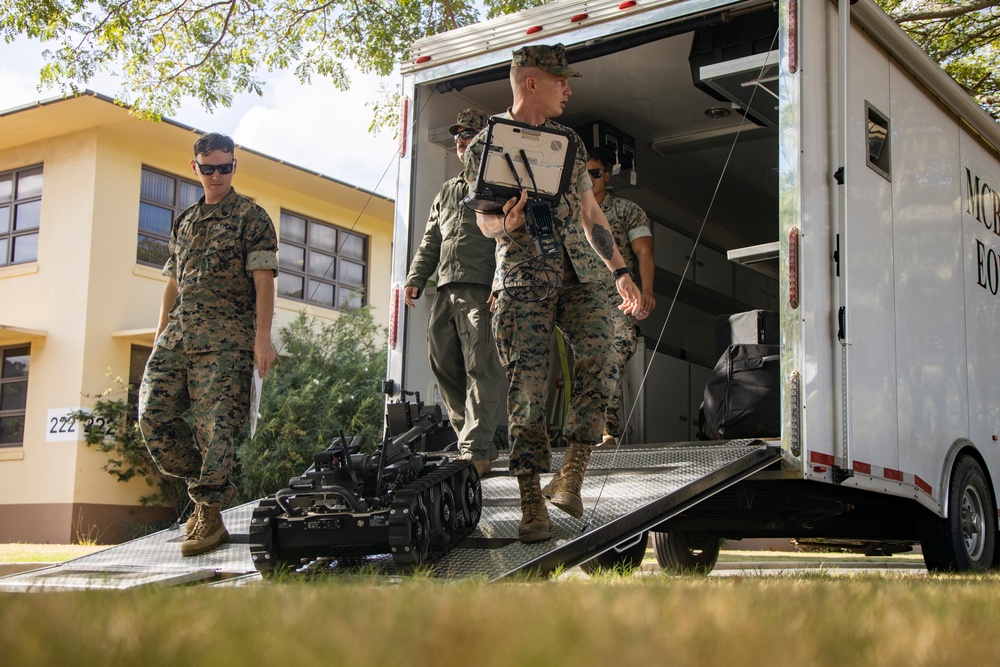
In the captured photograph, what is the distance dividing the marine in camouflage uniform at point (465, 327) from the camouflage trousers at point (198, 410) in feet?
3.65

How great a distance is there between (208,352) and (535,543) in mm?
1863

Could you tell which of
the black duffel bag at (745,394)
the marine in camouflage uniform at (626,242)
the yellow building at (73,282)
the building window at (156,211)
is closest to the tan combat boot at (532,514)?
the black duffel bag at (745,394)

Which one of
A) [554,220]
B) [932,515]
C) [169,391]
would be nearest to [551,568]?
[554,220]

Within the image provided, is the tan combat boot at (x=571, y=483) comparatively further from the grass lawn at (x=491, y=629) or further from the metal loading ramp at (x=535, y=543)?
the grass lawn at (x=491, y=629)

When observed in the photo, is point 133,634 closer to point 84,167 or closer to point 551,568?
point 551,568

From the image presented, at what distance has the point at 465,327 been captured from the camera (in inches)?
227

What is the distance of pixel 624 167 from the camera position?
8391 millimetres

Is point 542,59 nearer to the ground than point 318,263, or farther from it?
nearer to the ground

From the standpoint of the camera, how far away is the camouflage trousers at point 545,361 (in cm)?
439

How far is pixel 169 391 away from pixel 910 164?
13.8 feet

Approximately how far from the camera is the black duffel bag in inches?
231

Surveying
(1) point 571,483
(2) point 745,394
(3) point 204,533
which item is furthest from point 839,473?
(3) point 204,533

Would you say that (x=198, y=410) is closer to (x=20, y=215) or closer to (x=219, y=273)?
(x=219, y=273)

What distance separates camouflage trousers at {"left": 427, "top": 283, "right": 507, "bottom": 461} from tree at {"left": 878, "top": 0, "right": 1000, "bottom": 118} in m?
9.29
